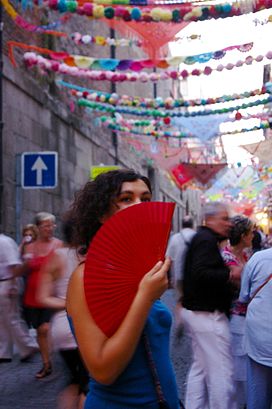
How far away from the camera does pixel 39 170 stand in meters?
10.4

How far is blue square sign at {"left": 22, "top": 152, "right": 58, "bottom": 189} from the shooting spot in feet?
33.8

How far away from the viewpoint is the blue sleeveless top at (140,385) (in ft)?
6.66

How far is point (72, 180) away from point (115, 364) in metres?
16.4

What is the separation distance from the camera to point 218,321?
4500 mm

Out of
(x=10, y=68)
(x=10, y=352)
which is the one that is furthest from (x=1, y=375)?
(x=10, y=68)

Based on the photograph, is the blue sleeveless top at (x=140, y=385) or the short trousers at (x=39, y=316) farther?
the short trousers at (x=39, y=316)

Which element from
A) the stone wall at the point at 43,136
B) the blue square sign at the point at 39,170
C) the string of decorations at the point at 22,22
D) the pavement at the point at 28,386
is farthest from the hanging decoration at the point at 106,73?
the pavement at the point at 28,386

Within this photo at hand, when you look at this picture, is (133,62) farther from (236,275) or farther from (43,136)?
(236,275)

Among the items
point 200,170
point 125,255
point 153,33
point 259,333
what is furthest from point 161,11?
point 200,170

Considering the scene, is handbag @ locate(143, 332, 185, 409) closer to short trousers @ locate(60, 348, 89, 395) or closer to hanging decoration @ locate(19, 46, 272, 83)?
short trousers @ locate(60, 348, 89, 395)

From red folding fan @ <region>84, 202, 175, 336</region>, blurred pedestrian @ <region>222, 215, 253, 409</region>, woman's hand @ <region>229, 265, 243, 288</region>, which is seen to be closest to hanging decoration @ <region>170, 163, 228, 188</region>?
blurred pedestrian @ <region>222, 215, 253, 409</region>

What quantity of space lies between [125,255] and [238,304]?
10.7 ft

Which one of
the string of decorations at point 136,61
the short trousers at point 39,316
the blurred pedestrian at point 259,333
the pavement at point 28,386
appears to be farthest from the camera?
the string of decorations at point 136,61

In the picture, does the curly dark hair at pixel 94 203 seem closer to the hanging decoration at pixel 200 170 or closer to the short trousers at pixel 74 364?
the short trousers at pixel 74 364
